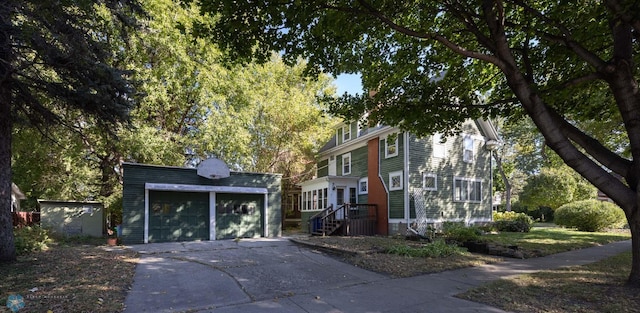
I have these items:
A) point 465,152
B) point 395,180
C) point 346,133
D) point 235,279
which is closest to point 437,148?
point 465,152

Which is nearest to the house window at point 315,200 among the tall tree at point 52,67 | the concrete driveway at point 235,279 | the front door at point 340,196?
the front door at point 340,196

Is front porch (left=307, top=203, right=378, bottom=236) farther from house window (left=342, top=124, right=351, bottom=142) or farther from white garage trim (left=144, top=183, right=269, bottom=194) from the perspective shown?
house window (left=342, top=124, right=351, bottom=142)

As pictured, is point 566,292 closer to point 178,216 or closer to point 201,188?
point 201,188

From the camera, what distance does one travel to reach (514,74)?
620cm

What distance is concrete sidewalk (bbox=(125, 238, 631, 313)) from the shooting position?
5363mm

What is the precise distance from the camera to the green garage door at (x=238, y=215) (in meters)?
16.0

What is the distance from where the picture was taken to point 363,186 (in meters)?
20.2

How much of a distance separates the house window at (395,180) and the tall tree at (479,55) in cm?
708

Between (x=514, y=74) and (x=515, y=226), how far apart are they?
46.8 feet

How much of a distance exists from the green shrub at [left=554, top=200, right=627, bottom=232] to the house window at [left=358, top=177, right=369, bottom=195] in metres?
11.7

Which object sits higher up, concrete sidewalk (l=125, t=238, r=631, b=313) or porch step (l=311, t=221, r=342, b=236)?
concrete sidewalk (l=125, t=238, r=631, b=313)

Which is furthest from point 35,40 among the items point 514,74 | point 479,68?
point 479,68

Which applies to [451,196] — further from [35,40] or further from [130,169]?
[35,40]

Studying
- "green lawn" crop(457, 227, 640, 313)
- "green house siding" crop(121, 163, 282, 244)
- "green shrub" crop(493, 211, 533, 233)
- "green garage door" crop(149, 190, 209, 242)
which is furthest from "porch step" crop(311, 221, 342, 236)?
"green lawn" crop(457, 227, 640, 313)
